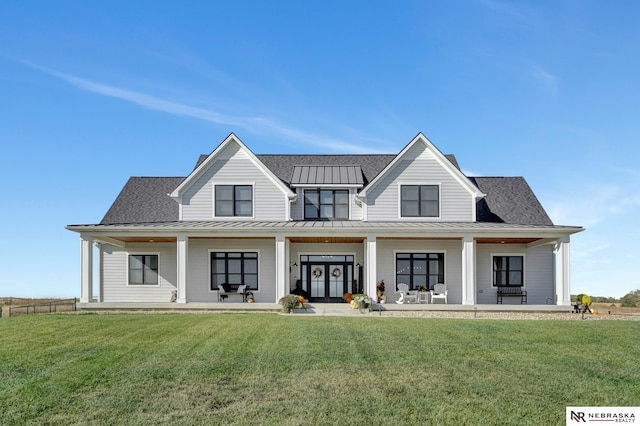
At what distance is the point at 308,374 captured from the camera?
34.7 ft

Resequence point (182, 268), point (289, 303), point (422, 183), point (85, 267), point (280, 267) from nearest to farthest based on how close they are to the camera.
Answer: point (289, 303) < point (280, 267) < point (182, 268) < point (85, 267) < point (422, 183)

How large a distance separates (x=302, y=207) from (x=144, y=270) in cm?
853

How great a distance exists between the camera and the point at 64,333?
15250 mm

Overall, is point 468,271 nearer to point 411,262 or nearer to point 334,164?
point 411,262

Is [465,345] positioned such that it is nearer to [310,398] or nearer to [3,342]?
[310,398]

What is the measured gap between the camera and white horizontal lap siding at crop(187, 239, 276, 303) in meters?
26.6

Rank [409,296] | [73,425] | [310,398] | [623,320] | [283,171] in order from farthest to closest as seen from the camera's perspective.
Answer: [283,171] → [409,296] → [623,320] → [310,398] → [73,425]

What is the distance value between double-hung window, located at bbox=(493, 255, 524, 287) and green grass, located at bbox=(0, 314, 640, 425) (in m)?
10.1

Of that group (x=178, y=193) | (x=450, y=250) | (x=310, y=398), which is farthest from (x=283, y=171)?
(x=310, y=398)

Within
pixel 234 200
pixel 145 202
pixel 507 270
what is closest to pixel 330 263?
pixel 234 200

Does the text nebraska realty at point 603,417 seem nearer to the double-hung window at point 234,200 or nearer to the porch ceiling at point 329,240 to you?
the porch ceiling at point 329,240

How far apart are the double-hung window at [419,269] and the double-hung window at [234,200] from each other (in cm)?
760

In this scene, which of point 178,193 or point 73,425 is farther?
point 178,193

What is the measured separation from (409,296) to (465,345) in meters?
11.3
